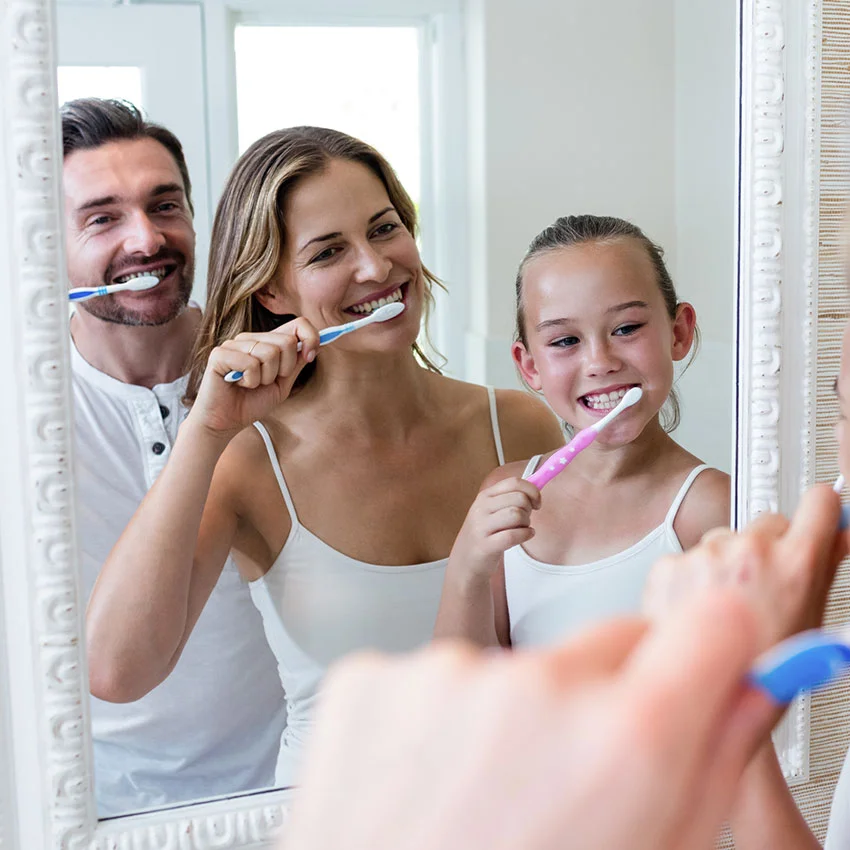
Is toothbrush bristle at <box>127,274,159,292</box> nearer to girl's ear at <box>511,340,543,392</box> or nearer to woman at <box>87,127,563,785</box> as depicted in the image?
woman at <box>87,127,563,785</box>

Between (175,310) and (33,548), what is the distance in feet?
0.62

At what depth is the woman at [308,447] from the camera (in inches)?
26.7

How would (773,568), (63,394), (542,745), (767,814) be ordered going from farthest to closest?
(63,394)
(767,814)
(773,568)
(542,745)

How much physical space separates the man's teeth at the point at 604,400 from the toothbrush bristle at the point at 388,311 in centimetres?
16

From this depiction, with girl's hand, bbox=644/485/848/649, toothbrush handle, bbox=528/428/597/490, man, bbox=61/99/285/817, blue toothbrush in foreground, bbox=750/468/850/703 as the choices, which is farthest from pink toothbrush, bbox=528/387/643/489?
blue toothbrush in foreground, bbox=750/468/850/703

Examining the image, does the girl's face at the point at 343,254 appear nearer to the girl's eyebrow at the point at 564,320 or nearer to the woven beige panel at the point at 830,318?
the girl's eyebrow at the point at 564,320

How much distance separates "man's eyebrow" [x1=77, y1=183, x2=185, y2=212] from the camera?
65 centimetres

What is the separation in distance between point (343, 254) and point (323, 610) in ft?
0.85

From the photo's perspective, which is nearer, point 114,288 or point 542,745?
point 542,745

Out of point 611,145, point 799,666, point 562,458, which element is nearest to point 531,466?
point 562,458

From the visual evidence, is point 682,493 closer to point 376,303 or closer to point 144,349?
point 376,303

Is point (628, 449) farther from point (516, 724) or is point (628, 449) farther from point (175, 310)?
point (516, 724)

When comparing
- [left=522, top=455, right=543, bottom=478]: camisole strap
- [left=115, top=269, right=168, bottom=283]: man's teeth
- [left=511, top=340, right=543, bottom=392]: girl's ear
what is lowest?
[left=522, top=455, right=543, bottom=478]: camisole strap

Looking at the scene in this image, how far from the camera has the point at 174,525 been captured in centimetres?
68
